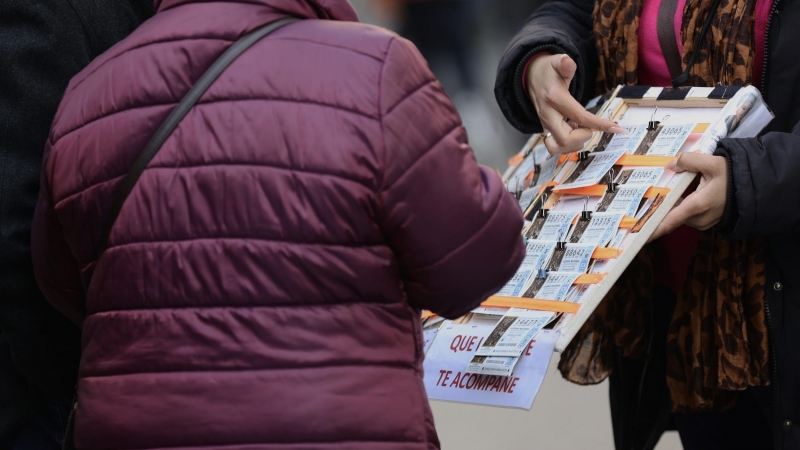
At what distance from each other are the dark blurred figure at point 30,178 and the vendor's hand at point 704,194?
983 mm

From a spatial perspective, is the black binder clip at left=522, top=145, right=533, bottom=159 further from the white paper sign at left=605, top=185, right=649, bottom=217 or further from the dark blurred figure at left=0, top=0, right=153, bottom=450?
the dark blurred figure at left=0, top=0, right=153, bottom=450

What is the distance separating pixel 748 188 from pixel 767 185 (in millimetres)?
30

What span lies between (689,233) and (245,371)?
104 cm

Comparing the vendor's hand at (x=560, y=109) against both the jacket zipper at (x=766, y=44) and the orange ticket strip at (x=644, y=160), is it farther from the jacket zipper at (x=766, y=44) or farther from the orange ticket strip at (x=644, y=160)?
the jacket zipper at (x=766, y=44)

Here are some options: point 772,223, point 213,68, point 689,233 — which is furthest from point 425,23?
point 213,68

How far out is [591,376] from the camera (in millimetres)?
1831

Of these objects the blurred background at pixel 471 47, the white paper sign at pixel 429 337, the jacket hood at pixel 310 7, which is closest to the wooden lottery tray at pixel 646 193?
the white paper sign at pixel 429 337

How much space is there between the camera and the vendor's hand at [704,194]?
1439 millimetres

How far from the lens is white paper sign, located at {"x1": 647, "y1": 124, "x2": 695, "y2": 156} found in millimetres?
1527

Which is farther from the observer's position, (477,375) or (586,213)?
(586,213)

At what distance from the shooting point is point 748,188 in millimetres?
1425

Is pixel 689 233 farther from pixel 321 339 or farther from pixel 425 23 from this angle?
pixel 425 23

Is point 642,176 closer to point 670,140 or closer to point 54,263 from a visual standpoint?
point 670,140


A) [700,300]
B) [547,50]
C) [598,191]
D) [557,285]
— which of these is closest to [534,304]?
[557,285]
